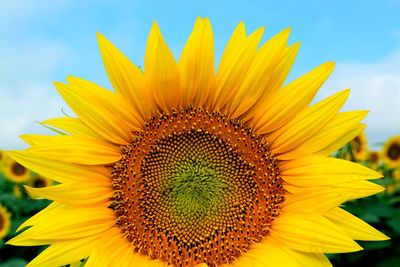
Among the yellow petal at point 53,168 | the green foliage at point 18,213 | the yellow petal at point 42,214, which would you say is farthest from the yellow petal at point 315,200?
the green foliage at point 18,213

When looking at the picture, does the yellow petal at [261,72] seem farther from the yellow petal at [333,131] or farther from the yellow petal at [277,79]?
the yellow petal at [333,131]

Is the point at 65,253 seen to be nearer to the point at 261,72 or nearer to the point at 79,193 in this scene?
the point at 79,193

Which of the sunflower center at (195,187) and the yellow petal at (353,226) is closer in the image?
the yellow petal at (353,226)

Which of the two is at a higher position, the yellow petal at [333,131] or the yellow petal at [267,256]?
the yellow petal at [333,131]

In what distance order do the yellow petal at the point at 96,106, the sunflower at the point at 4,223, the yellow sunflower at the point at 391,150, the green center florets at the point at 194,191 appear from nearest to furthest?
the yellow petal at the point at 96,106, the green center florets at the point at 194,191, the sunflower at the point at 4,223, the yellow sunflower at the point at 391,150

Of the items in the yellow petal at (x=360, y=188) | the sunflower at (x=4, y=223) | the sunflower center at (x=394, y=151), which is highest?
the sunflower at (x=4, y=223)

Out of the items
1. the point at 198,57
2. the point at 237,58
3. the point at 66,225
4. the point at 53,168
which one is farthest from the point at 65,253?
the point at 237,58
